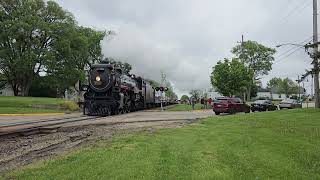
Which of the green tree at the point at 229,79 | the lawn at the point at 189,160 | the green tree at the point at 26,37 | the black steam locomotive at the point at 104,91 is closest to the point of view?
the lawn at the point at 189,160

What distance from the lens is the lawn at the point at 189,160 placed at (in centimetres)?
1034

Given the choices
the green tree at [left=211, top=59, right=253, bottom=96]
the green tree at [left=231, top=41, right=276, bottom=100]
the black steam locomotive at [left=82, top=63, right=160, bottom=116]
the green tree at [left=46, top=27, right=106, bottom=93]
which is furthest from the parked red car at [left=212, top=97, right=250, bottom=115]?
the green tree at [left=231, top=41, right=276, bottom=100]

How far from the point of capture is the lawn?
10336mm

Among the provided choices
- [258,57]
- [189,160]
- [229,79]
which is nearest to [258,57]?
[258,57]

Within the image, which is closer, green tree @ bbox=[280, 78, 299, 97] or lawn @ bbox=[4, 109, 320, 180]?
lawn @ bbox=[4, 109, 320, 180]

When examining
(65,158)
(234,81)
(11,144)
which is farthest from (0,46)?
(65,158)

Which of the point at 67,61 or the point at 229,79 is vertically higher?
the point at 67,61

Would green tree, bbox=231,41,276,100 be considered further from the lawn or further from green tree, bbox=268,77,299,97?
the lawn

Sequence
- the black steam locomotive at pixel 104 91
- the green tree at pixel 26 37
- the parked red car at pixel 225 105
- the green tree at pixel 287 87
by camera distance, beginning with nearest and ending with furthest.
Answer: the black steam locomotive at pixel 104 91 → the parked red car at pixel 225 105 → the green tree at pixel 26 37 → the green tree at pixel 287 87

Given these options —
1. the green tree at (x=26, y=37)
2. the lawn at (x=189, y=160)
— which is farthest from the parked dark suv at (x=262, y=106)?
the lawn at (x=189, y=160)

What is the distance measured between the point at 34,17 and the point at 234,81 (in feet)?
107

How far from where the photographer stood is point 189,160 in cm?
1189

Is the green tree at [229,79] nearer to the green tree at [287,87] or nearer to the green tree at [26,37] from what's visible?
the green tree at [26,37]

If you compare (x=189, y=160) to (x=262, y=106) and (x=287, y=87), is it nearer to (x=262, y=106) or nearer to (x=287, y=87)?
(x=262, y=106)
